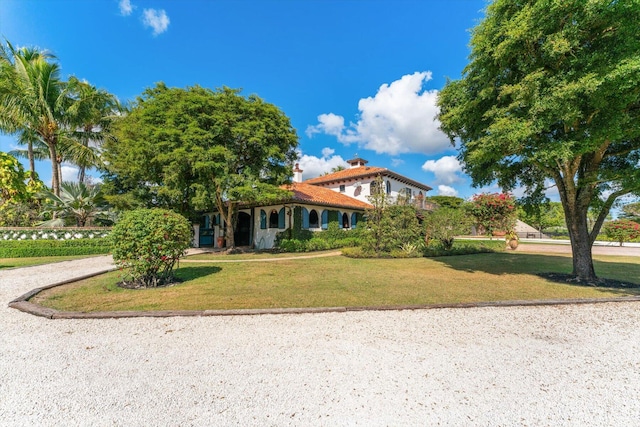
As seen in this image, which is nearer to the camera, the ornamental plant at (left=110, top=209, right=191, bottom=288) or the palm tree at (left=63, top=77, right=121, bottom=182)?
the ornamental plant at (left=110, top=209, right=191, bottom=288)

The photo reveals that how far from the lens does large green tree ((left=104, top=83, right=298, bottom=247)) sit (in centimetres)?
1349

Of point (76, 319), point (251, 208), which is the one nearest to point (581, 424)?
point (76, 319)

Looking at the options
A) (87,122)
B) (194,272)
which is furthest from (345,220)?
(87,122)

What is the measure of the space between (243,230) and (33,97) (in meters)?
15.1

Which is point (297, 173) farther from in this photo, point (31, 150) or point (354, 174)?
point (31, 150)

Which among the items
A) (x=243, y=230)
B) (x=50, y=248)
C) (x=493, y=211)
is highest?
(x=493, y=211)

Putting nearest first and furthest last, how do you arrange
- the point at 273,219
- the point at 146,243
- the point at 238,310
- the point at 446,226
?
the point at 238,310, the point at 146,243, the point at 446,226, the point at 273,219

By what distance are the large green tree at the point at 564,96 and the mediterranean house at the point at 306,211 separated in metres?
8.24

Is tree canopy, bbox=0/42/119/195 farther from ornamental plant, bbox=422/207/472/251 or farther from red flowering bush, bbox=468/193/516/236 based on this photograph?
red flowering bush, bbox=468/193/516/236

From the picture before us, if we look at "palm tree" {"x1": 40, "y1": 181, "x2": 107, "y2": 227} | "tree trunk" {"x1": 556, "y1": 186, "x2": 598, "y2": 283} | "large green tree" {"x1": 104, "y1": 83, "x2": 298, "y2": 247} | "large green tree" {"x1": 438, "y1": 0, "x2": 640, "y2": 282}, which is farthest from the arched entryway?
"tree trunk" {"x1": 556, "y1": 186, "x2": 598, "y2": 283}

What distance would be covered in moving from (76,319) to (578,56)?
11.8 metres

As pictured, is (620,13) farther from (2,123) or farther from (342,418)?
(2,123)

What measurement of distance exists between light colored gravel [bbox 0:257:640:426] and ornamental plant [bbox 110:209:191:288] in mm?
2026

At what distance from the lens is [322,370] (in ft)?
10.2
